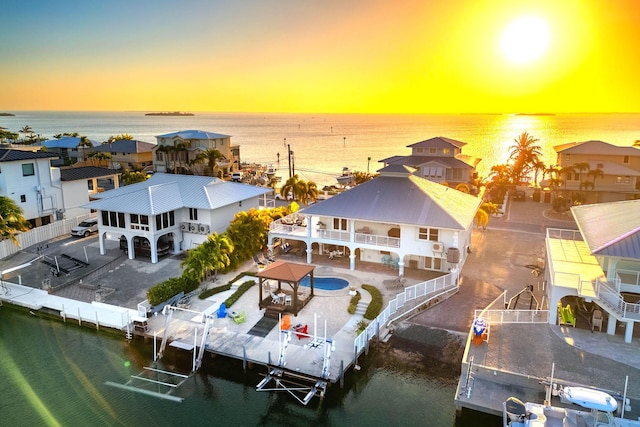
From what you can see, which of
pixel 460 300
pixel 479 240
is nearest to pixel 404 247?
pixel 460 300

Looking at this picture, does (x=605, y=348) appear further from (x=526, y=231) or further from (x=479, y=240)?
(x=526, y=231)

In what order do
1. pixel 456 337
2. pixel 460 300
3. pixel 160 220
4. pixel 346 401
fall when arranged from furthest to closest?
1. pixel 160 220
2. pixel 460 300
3. pixel 456 337
4. pixel 346 401

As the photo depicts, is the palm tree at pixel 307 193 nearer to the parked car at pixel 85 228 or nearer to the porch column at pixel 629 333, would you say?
the parked car at pixel 85 228

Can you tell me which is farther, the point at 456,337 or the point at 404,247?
the point at 404,247

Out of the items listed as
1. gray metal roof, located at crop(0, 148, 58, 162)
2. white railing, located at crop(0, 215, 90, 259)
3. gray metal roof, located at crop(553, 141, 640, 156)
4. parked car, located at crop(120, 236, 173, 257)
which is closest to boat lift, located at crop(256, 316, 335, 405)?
parked car, located at crop(120, 236, 173, 257)

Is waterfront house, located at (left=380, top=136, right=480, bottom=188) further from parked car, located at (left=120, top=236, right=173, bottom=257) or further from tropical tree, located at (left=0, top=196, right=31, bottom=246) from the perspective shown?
tropical tree, located at (left=0, top=196, right=31, bottom=246)
